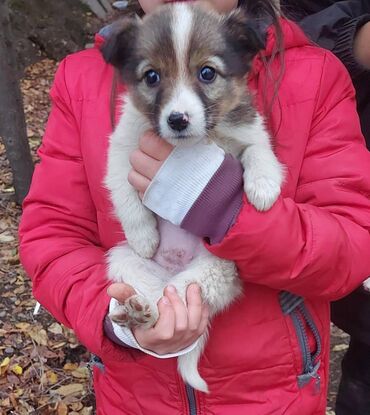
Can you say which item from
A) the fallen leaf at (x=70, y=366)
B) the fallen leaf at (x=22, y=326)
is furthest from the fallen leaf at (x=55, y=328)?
the fallen leaf at (x=70, y=366)

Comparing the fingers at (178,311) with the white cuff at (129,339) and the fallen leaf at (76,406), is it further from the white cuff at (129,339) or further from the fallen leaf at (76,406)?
the fallen leaf at (76,406)

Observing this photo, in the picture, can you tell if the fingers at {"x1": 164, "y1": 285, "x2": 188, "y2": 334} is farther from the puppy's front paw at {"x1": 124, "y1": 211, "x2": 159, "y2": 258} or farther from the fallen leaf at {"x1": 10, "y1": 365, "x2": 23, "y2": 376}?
the fallen leaf at {"x1": 10, "y1": 365, "x2": 23, "y2": 376}

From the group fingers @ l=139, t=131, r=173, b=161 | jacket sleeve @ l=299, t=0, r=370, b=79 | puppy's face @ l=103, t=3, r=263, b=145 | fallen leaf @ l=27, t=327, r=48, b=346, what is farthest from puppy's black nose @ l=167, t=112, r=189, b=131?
fallen leaf @ l=27, t=327, r=48, b=346

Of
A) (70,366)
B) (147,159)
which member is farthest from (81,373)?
(147,159)

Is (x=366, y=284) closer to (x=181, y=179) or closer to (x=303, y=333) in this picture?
(x=303, y=333)

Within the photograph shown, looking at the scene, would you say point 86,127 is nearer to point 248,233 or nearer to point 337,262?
point 248,233

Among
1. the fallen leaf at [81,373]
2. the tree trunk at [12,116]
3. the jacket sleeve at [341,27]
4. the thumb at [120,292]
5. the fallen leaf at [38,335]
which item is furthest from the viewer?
the tree trunk at [12,116]

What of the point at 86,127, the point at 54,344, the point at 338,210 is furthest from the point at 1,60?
the point at 338,210
